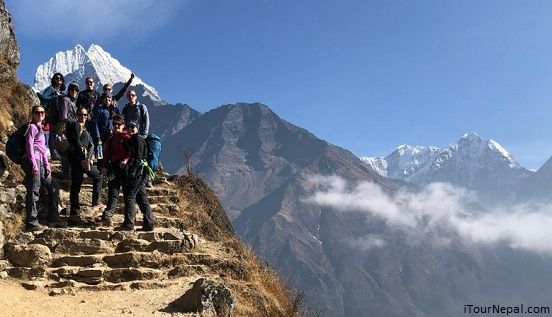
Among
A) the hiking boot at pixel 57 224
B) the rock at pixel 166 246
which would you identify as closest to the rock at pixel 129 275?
the rock at pixel 166 246

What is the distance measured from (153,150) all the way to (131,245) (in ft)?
9.49

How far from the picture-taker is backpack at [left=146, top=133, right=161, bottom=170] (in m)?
12.8

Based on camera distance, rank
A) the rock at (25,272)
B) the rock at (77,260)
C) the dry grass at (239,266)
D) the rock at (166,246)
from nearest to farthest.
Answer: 1. the dry grass at (239,266)
2. the rock at (25,272)
3. the rock at (77,260)
4. the rock at (166,246)

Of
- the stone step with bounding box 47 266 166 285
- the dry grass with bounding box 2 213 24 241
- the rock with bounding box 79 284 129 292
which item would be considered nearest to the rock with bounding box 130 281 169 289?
the rock with bounding box 79 284 129 292

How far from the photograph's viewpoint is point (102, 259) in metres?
10.7

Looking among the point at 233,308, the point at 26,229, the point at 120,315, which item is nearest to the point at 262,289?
the point at 233,308

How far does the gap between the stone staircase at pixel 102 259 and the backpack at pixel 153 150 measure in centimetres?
179

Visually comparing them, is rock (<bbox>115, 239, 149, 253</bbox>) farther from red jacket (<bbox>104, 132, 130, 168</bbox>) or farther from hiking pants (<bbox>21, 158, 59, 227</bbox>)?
red jacket (<bbox>104, 132, 130, 168</bbox>)

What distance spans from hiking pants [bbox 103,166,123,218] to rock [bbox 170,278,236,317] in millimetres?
4016

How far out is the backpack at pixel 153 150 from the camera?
12.8 metres

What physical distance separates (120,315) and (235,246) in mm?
4992

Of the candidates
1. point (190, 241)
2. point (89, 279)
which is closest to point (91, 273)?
point (89, 279)

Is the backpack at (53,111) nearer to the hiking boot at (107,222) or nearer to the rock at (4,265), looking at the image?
the hiking boot at (107,222)

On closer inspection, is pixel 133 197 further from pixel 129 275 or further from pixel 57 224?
pixel 129 275
